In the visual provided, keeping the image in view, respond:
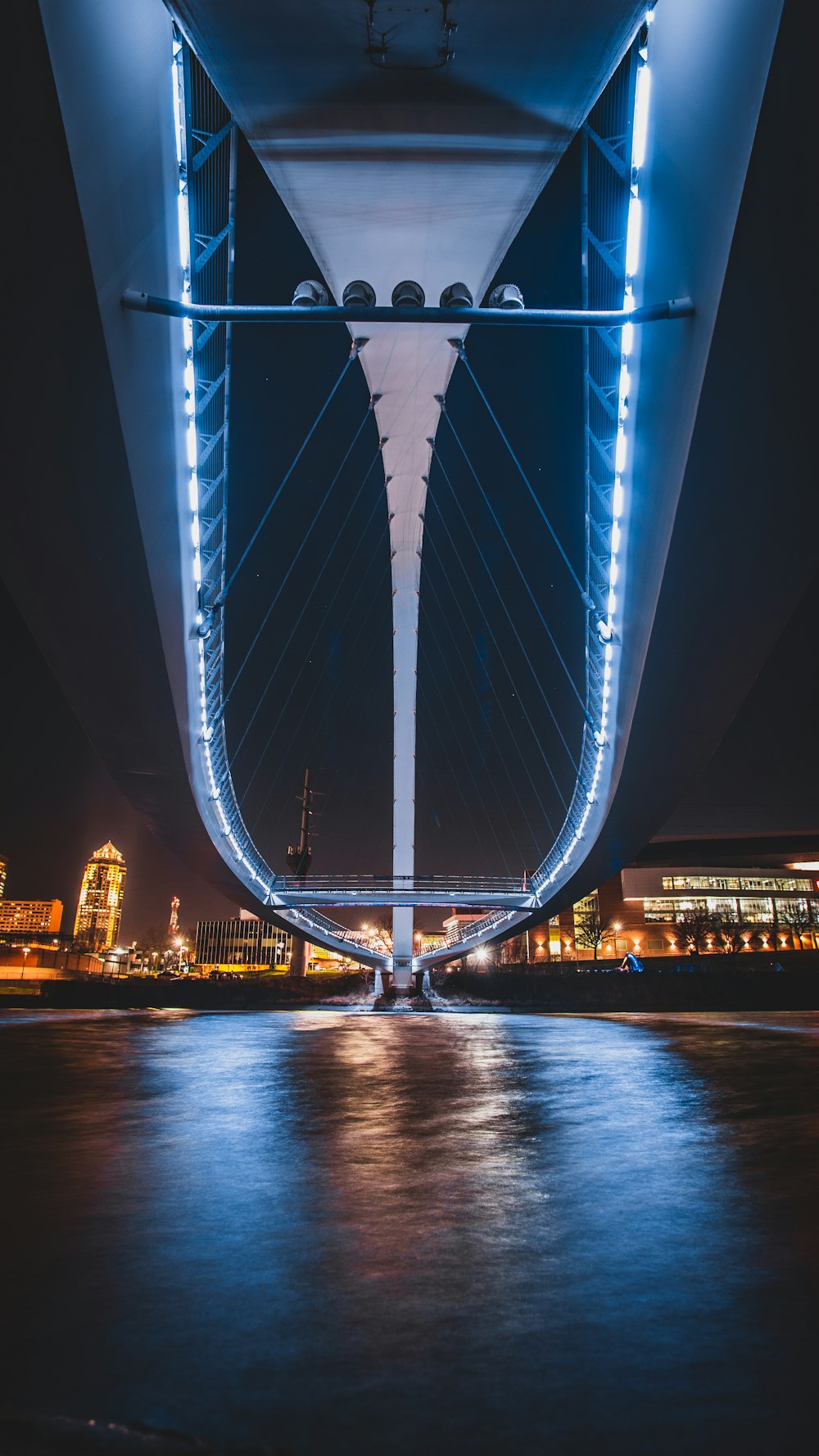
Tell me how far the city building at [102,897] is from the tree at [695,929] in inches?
5638

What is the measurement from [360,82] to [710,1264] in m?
12.4

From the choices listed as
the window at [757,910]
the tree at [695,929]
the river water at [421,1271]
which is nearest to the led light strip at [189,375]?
the river water at [421,1271]

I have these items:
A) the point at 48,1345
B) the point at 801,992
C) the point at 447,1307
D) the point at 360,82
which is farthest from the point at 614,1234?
the point at 801,992

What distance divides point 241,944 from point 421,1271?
442ft

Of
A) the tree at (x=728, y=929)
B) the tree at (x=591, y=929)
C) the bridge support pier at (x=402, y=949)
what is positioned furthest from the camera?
the tree at (x=591, y=929)

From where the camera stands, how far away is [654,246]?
8.01 meters

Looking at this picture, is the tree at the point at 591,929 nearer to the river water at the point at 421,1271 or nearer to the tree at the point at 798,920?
the tree at the point at 798,920

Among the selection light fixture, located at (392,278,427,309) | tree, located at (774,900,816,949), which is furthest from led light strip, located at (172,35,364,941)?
tree, located at (774,900,816,949)

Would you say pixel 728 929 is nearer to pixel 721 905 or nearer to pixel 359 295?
pixel 721 905

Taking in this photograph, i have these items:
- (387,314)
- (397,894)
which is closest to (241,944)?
(397,894)

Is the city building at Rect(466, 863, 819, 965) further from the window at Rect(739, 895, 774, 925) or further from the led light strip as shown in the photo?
the led light strip

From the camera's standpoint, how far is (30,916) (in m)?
175

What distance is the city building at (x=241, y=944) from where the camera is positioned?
4936 inches

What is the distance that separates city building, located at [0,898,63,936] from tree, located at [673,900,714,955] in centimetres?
14437
